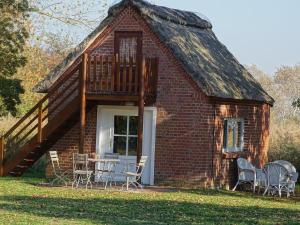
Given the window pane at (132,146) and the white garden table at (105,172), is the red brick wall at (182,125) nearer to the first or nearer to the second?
the white garden table at (105,172)

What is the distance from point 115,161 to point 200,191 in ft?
8.75

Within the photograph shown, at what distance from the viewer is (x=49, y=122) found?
2592cm

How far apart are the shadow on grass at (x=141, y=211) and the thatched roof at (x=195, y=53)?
607 centimetres

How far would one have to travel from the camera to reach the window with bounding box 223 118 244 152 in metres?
26.5

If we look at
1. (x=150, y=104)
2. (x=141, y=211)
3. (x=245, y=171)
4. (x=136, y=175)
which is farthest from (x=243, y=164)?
(x=141, y=211)

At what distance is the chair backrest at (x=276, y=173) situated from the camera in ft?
80.3

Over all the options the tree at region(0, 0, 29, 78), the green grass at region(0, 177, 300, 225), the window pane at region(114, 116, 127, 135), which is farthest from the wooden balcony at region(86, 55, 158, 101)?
the tree at region(0, 0, 29, 78)

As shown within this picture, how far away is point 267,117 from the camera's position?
2881 cm

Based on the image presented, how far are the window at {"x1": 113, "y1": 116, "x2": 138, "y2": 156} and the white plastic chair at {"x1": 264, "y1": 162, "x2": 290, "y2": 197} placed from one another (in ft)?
14.0

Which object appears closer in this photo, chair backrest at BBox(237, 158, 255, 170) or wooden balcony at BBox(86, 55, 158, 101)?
wooden balcony at BBox(86, 55, 158, 101)

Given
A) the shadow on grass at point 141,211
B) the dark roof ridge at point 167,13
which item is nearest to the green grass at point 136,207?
the shadow on grass at point 141,211

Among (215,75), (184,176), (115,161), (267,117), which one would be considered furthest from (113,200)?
(267,117)

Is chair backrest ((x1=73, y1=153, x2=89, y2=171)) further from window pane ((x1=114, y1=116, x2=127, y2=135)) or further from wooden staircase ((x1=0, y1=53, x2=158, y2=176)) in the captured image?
window pane ((x1=114, y1=116, x2=127, y2=135))

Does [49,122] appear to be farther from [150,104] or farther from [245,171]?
[245,171]
